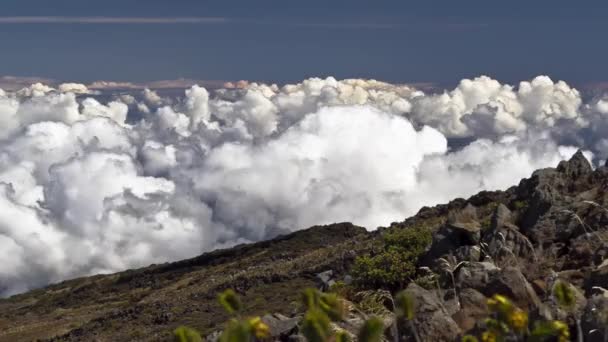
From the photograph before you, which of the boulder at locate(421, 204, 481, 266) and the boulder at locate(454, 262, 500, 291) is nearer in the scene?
the boulder at locate(454, 262, 500, 291)

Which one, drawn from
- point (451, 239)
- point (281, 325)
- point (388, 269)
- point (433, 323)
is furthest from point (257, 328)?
point (451, 239)

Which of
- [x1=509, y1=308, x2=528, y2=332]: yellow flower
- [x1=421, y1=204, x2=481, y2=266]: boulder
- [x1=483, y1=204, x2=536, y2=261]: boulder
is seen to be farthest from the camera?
[x1=421, y1=204, x2=481, y2=266]: boulder

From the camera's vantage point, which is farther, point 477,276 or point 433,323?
point 477,276

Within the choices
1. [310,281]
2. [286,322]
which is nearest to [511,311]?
[286,322]

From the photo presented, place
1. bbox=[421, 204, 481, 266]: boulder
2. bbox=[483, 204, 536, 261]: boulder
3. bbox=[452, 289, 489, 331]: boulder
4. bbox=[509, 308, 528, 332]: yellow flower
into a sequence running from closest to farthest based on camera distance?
bbox=[509, 308, 528, 332]: yellow flower < bbox=[452, 289, 489, 331]: boulder < bbox=[483, 204, 536, 261]: boulder < bbox=[421, 204, 481, 266]: boulder

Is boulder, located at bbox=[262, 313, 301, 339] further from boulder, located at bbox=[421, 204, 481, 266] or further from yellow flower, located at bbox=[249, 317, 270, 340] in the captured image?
yellow flower, located at bbox=[249, 317, 270, 340]

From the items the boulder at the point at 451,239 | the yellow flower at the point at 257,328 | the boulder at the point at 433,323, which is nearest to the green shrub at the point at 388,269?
the boulder at the point at 451,239

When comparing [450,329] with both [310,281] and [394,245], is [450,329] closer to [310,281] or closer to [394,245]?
[394,245]

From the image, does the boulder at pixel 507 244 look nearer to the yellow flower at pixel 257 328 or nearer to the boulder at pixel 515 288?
the boulder at pixel 515 288

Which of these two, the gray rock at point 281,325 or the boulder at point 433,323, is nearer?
the boulder at point 433,323

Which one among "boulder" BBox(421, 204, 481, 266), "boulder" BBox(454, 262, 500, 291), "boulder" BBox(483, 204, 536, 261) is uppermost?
"boulder" BBox(421, 204, 481, 266)

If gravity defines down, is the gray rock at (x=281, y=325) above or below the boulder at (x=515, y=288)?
above

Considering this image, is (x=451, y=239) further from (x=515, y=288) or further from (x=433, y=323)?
(x=433, y=323)

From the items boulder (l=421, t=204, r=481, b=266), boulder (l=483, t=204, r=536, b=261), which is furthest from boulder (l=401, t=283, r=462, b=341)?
boulder (l=421, t=204, r=481, b=266)
